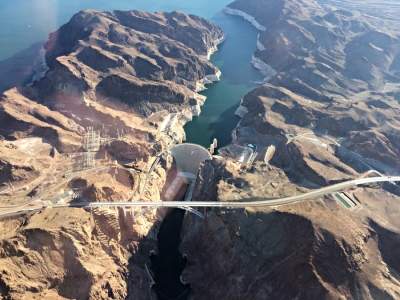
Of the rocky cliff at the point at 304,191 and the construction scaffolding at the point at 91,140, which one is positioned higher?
the rocky cliff at the point at 304,191

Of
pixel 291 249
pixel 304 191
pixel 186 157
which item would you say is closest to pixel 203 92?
pixel 186 157

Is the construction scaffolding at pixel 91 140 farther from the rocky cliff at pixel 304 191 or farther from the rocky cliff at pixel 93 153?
the rocky cliff at pixel 304 191

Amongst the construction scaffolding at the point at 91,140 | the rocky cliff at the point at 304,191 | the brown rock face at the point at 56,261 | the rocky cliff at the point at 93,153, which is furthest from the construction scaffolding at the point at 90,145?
the rocky cliff at the point at 304,191

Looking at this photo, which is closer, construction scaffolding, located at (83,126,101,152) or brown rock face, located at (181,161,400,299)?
brown rock face, located at (181,161,400,299)

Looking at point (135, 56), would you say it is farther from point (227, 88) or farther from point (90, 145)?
Answer: point (90, 145)

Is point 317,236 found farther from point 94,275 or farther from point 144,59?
point 144,59

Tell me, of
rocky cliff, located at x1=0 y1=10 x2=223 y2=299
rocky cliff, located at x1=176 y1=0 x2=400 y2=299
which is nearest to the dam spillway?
rocky cliff, located at x1=0 y1=10 x2=223 y2=299

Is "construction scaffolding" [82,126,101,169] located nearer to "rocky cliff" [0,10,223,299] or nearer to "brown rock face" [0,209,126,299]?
"rocky cliff" [0,10,223,299]

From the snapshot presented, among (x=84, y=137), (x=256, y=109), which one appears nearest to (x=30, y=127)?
(x=84, y=137)
